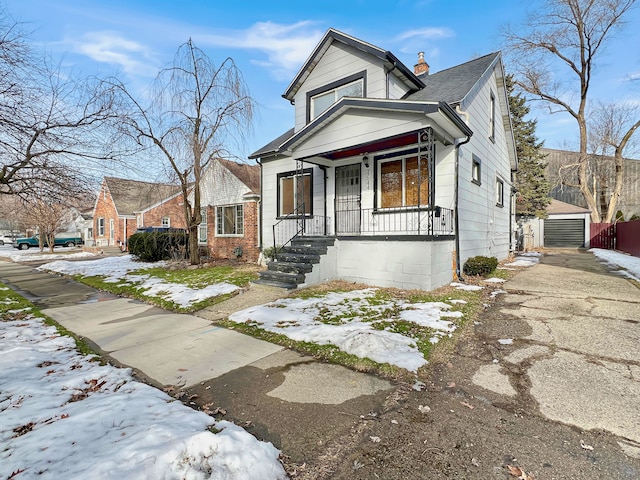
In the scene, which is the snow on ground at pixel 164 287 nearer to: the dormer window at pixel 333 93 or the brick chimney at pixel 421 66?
the dormer window at pixel 333 93

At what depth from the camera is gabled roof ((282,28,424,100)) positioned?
9094 millimetres

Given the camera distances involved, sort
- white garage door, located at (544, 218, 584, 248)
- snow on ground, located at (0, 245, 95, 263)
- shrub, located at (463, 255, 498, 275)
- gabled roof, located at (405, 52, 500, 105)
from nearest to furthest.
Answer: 1. shrub, located at (463, 255, 498, 275)
2. gabled roof, located at (405, 52, 500, 105)
3. snow on ground, located at (0, 245, 95, 263)
4. white garage door, located at (544, 218, 584, 248)

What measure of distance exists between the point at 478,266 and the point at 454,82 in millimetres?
6056

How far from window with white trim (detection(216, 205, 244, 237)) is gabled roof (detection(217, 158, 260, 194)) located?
3.90 ft

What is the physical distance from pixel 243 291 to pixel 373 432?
5.89 meters

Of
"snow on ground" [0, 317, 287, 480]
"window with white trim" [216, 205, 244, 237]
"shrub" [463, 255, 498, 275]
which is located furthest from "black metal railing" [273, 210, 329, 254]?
"snow on ground" [0, 317, 287, 480]

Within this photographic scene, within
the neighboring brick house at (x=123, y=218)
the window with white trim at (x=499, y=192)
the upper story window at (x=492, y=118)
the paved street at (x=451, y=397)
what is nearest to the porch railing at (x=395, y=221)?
the paved street at (x=451, y=397)

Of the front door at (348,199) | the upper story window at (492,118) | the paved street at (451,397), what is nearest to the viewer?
the paved street at (451,397)

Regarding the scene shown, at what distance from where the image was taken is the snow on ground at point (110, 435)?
1.90 metres

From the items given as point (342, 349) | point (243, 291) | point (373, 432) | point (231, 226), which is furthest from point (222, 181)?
point (373, 432)

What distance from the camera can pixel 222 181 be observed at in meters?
14.9

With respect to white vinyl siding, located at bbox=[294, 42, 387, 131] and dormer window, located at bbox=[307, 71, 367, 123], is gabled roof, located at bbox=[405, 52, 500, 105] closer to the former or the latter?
white vinyl siding, located at bbox=[294, 42, 387, 131]

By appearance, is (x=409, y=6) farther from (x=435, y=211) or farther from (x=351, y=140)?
(x=435, y=211)

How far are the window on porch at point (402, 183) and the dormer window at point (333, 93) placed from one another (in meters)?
2.61
